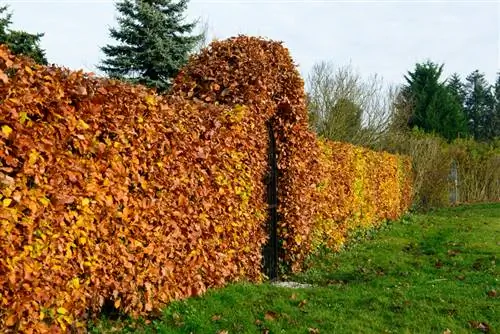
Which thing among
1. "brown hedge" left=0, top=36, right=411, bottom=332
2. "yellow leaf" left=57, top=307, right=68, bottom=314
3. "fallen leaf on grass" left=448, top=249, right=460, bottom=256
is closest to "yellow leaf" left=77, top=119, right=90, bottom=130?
"brown hedge" left=0, top=36, right=411, bottom=332

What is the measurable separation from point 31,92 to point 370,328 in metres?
4.18

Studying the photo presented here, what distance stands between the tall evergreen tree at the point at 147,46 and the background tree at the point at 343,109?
21.1ft

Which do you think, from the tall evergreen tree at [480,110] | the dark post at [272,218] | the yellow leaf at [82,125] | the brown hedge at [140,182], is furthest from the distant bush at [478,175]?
the tall evergreen tree at [480,110]

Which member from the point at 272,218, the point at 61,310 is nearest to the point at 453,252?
the point at 272,218

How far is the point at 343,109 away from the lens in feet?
79.9

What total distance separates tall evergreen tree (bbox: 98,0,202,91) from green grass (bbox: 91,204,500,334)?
1531 cm

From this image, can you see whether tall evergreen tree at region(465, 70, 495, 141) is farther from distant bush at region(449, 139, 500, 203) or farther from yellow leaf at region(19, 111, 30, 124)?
yellow leaf at region(19, 111, 30, 124)

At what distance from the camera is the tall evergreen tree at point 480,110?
182 feet

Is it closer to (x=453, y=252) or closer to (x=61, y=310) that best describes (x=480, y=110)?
(x=453, y=252)

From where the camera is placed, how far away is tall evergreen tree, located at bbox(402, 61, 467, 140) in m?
40.6

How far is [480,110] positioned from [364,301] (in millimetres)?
56528

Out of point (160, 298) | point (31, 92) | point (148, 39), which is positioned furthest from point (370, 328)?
point (148, 39)

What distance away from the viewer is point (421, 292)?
7098mm

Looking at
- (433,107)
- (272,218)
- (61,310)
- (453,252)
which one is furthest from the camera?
(433,107)
